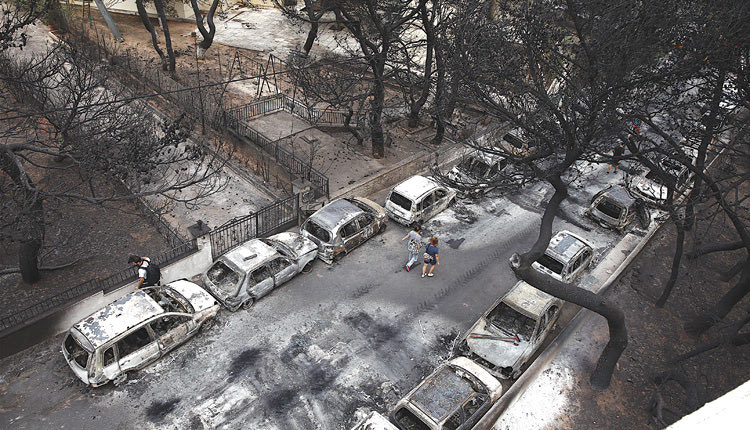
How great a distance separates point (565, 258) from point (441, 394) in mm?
6412

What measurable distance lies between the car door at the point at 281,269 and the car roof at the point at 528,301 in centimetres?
580

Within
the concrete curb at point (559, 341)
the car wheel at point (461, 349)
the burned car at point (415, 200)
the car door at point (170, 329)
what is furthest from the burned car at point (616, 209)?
the car door at point (170, 329)

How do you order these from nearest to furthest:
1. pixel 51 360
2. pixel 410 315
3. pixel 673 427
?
pixel 673 427, pixel 51 360, pixel 410 315

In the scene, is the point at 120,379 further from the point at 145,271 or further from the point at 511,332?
the point at 511,332

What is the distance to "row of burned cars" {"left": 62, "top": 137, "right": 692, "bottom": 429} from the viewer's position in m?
10.7

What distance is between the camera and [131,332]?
11.2m

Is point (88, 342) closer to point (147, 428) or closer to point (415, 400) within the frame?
point (147, 428)

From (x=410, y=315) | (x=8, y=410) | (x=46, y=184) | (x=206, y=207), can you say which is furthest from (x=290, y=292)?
(x=46, y=184)

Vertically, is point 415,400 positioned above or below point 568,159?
below

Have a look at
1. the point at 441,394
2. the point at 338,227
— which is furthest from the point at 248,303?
the point at 441,394

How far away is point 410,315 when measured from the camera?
545 inches

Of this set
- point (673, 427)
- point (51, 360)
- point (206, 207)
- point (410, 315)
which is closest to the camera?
point (673, 427)

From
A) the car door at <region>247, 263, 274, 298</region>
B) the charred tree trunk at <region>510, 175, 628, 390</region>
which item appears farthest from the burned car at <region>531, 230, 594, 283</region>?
the car door at <region>247, 263, 274, 298</region>

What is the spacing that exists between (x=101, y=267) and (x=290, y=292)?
17.3 ft
